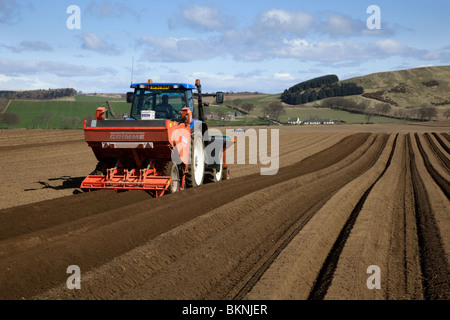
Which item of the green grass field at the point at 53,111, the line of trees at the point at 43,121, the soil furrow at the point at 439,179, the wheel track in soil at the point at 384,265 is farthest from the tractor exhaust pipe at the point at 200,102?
the green grass field at the point at 53,111

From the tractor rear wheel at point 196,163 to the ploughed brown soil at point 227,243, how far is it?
1.52 feet

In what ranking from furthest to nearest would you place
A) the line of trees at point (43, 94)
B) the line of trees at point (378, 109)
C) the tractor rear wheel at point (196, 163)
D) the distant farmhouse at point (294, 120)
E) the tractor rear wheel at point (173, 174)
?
1. the line of trees at point (378, 109)
2. the distant farmhouse at point (294, 120)
3. the line of trees at point (43, 94)
4. the tractor rear wheel at point (196, 163)
5. the tractor rear wheel at point (173, 174)

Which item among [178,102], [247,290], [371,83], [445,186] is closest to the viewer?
[247,290]

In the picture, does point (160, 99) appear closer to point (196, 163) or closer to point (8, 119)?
point (196, 163)

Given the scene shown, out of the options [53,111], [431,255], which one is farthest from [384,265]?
[53,111]

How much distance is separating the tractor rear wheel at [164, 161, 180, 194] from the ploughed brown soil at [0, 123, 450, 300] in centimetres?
21

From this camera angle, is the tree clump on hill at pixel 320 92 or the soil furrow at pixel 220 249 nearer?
the soil furrow at pixel 220 249

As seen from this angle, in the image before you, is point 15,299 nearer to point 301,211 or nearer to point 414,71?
point 301,211

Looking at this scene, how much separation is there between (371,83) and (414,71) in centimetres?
1526

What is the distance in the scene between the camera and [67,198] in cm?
783

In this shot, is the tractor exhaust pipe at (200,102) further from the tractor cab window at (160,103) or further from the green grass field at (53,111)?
the green grass field at (53,111)

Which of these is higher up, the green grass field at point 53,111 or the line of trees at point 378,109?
the line of trees at point 378,109

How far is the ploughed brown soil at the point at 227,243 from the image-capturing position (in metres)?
4.49

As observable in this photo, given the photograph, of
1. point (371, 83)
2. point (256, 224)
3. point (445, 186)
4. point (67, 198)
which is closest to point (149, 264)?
point (256, 224)
